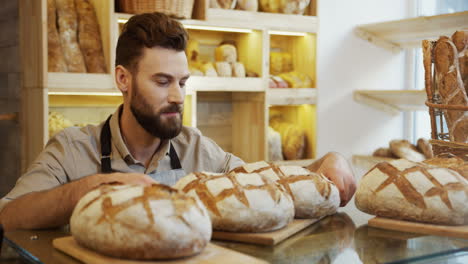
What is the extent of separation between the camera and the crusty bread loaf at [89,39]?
2666 mm

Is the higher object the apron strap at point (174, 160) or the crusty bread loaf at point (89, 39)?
the crusty bread loaf at point (89, 39)

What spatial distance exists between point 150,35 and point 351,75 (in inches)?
110

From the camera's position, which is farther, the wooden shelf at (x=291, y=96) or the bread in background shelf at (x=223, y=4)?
the wooden shelf at (x=291, y=96)

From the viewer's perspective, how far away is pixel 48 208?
1109 mm

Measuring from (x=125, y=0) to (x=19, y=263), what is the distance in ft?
6.77

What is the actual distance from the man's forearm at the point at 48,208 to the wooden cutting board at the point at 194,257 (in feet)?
0.80

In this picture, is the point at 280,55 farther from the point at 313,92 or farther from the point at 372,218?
the point at 372,218

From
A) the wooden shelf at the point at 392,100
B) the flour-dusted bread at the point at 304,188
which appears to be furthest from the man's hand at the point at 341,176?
the wooden shelf at the point at 392,100

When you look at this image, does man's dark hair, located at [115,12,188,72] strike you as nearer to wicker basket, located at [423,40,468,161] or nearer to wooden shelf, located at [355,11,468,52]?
wicker basket, located at [423,40,468,161]

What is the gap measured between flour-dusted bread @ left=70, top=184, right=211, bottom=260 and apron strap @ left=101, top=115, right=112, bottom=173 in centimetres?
77

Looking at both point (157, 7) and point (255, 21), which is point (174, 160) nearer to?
point (157, 7)

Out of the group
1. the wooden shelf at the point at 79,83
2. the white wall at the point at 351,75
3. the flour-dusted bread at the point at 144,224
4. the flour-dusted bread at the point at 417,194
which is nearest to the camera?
the flour-dusted bread at the point at 144,224

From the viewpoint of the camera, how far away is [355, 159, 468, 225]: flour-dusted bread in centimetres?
106

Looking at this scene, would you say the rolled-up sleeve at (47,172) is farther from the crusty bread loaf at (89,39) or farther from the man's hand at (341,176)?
the crusty bread loaf at (89,39)
